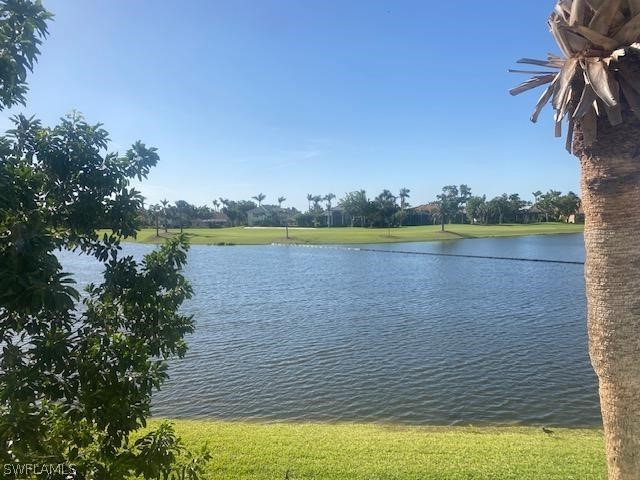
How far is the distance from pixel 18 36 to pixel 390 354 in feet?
59.7

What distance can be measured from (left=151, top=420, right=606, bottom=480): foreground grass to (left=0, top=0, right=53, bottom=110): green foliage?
653 cm

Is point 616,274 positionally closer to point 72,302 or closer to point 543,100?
point 543,100

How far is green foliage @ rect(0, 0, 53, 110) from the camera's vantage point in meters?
4.62

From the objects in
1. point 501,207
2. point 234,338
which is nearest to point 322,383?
point 234,338

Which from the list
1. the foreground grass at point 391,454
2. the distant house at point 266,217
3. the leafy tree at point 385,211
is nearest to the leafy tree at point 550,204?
the leafy tree at point 385,211

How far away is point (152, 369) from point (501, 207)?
15785cm

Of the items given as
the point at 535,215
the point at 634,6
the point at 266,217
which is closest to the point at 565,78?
the point at 634,6

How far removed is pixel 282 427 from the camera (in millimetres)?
12859

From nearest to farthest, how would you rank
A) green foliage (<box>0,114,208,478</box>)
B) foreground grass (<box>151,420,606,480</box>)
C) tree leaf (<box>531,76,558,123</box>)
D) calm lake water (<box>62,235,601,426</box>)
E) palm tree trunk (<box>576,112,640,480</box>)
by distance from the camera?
green foliage (<box>0,114,208,478</box>), palm tree trunk (<box>576,112,640,480</box>), tree leaf (<box>531,76,558,123</box>), foreground grass (<box>151,420,606,480</box>), calm lake water (<box>62,235,601,426</box>)

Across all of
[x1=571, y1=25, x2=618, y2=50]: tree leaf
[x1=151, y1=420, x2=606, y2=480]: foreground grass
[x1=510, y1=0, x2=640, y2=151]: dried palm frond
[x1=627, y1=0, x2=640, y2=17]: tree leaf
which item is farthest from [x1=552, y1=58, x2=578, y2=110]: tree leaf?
[x1=151, y1=420, x2=606, y2=480]: foreground grass

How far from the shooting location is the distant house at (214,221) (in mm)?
159875

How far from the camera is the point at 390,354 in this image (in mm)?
20781

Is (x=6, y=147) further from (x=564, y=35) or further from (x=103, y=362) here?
(x=564, y=35)

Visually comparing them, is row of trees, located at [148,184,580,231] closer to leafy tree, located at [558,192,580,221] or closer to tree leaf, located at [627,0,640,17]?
leafy tree, located at [558,192,580,221]
